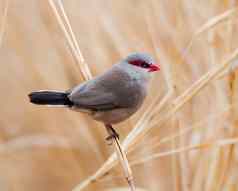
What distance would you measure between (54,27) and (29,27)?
0.48 ft

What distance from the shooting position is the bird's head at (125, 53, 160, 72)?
2090 millimetres

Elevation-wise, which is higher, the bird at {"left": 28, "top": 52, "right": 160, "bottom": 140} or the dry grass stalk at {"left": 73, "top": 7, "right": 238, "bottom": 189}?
the bird at {"left": 28, "top": 52, "right": 160, "bottom": 140}

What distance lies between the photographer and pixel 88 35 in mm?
2572

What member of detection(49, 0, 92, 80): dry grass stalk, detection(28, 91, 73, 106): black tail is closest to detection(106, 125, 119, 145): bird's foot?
detection(28, 91, 73, 106): black tail

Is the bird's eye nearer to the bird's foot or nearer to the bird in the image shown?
the bird

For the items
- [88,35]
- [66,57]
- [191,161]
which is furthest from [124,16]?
[191,161]

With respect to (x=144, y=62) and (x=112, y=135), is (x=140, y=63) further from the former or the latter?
(x=112, y=135)

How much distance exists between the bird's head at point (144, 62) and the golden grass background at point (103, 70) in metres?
0.08

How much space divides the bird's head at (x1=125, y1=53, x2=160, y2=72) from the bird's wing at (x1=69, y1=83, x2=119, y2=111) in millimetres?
172

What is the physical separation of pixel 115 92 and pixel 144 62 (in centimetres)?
19

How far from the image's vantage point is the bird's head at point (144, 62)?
209 centimetres

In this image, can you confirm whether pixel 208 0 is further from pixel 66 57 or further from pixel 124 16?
pixel 66 57

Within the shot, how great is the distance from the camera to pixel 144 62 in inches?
82.6

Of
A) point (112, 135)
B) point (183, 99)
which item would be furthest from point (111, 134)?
point (183, 99)
